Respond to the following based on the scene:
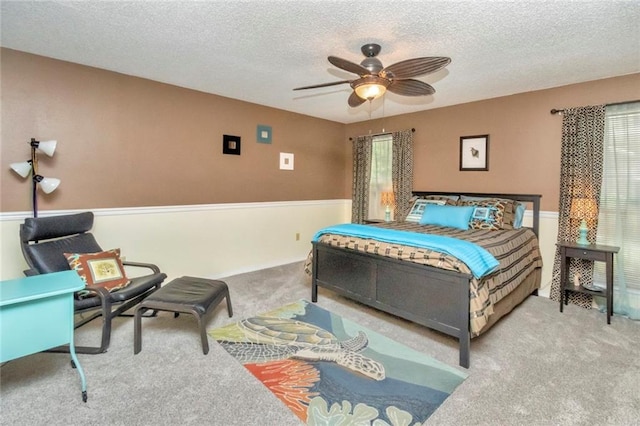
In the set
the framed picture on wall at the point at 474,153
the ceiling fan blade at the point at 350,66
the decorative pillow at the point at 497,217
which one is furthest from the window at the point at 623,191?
the ceiling fan blade at the point at 350,66

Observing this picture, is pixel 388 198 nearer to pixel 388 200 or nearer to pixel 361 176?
pixel 388 200

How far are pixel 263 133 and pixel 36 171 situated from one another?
260 centimetres

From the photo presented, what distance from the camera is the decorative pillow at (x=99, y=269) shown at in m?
2.56

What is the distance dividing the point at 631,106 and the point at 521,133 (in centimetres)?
94

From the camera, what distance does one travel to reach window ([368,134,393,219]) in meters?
5.12

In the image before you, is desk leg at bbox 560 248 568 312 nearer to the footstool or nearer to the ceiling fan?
the ceiling fan

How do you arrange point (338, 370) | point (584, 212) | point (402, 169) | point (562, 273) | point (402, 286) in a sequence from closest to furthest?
point (338, 370)
point (402, 286)
point (562, 273)
point (584, 212)
point (402, 169)

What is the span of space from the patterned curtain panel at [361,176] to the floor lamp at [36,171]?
159 inches

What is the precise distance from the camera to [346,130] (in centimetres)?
577

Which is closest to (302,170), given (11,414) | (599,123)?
(599,123)

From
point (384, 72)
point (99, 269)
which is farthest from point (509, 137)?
point (99, 269)

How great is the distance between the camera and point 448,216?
370cm

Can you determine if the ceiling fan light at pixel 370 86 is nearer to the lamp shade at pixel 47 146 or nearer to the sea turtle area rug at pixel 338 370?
the sea turtle area rug at pixel 338 370

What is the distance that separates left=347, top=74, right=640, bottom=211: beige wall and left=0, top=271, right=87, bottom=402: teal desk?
4280 mm
